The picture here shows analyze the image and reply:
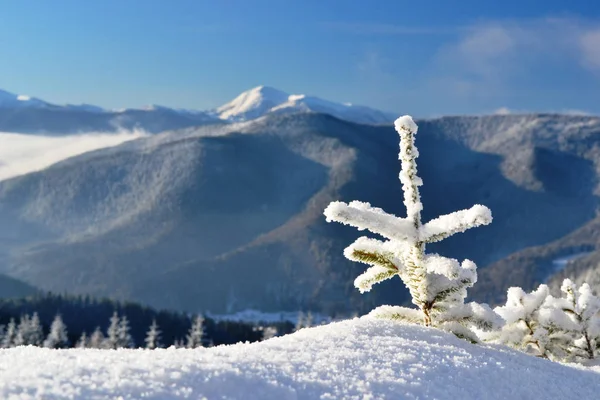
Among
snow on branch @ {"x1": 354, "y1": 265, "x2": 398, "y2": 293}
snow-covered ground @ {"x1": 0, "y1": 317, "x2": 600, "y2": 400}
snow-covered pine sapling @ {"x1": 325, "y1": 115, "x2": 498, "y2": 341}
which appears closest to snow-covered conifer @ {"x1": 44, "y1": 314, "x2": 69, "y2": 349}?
snow on branch @ {"x1": 354, "y1": 265, "x2": 398, "y2": 293}

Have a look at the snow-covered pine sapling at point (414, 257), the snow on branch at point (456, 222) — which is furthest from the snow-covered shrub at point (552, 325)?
the snow on branch at point (456, 222)

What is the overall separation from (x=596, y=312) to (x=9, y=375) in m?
14.3

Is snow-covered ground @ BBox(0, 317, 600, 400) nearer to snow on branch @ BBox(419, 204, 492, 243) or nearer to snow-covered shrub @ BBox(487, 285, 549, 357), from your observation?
snow on branch @ BBox(419, 204, 492, 243)

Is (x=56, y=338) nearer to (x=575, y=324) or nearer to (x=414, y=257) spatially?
(x=575, y=324)

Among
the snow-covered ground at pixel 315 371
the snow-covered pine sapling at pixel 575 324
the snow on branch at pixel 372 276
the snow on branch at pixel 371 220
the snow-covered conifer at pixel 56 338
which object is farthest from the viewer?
the snow-covered conifer at pixel 56 338

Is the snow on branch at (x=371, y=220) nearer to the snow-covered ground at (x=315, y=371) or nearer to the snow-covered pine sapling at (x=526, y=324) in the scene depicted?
the snow-covered ground at (x=315, y=371)

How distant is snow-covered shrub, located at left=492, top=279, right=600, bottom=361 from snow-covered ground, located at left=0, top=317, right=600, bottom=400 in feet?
18.7

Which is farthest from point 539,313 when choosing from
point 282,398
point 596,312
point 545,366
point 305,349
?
point 282,398

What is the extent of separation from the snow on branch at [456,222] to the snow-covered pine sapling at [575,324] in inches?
264

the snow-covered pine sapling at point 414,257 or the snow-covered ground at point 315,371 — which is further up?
the snow-covered pine sapling at point 414,257

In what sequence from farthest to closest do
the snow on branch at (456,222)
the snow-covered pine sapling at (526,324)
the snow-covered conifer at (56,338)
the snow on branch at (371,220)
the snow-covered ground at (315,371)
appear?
the snow-covered conifer at (56,338), the snow-covered pine sapling at (526,324), the snow on branch at (371,220), the snow on branch at (456,222), the snow-covered ground at (315,371)

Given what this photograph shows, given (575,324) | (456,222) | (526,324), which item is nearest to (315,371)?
(456,222)

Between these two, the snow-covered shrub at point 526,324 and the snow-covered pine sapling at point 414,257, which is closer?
the snow-covered pine sapling at point 414,257

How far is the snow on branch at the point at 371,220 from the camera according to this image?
26.5 ft
